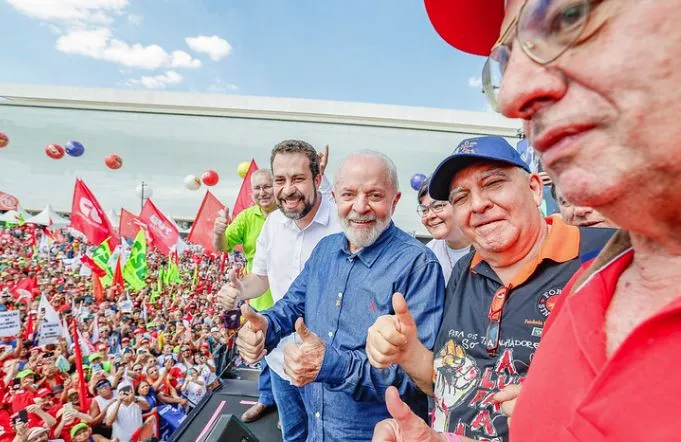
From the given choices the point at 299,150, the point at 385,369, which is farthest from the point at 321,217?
the point at 385,369

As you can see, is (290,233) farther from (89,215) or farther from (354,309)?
(89,215)

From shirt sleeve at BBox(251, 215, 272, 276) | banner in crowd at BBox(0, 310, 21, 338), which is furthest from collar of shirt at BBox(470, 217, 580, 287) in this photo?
banner in crowd at BBox(0, 310, 21, 338)

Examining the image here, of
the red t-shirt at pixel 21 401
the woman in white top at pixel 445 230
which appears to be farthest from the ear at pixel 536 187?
the red t-shirt at pixel 21 401

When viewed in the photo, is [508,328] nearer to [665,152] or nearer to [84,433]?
[665,152]

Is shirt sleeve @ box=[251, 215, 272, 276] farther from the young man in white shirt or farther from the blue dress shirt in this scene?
the blue dress shirt

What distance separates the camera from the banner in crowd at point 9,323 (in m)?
5.56

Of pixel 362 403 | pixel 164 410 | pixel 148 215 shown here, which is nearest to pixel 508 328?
pixel 362 403

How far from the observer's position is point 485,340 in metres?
1.14

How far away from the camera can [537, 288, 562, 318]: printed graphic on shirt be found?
3.55 feet

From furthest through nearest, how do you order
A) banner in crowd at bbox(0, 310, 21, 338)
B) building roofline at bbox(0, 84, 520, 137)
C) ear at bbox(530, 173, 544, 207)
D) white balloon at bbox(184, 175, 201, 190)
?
building roofline at bbox(0, 84, 520, 137) → white balloon at bbox(184, 175, 201, 190) → banner in crowd at bbox(0, 310, 21, 338) → ear at bbox(530, 173, 544, 207)

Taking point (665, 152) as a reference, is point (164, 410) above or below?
below

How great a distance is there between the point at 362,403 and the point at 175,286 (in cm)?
1414

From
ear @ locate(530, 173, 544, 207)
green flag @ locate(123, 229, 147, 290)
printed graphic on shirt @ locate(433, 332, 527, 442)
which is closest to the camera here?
printed graphic on shirt @ locate(433, 332, 527, 442)

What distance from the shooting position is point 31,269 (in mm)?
12438
